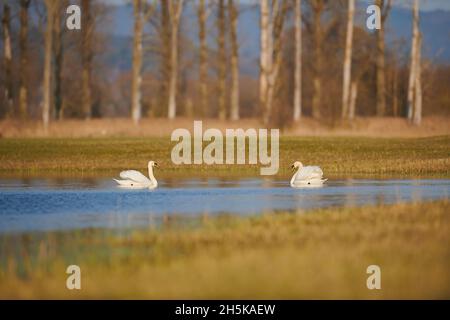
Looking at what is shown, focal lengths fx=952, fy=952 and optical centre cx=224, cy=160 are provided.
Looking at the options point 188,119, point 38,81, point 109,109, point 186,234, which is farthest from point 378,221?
point 109,109

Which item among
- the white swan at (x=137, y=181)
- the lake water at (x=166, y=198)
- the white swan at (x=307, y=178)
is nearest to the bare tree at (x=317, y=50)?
the lake water at (x=166, y=198)

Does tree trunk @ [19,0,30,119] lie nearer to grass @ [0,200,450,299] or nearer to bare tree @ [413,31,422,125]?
bare tree @ [413,31,422,125]

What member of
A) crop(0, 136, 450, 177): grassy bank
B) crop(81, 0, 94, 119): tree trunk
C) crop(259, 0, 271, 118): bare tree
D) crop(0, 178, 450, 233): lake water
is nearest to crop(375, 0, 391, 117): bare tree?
crop(259, 0, 271, 118): bare tree

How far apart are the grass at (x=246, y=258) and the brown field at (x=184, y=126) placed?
29960mm

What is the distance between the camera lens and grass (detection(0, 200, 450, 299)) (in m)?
12.4

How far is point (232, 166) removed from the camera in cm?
3506

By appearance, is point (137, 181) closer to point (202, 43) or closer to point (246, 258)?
point (246, 258)

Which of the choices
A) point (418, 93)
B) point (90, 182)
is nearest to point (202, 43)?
point (418, 93)

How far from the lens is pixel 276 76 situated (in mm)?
52594

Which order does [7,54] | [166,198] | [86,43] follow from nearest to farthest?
[166,198] → [7,54] → [86,43]

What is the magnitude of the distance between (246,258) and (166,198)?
955 cm

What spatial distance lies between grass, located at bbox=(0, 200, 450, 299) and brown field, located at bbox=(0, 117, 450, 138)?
29960 millimetres
